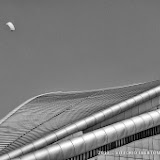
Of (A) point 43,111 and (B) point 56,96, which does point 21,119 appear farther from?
(B) point 56,96

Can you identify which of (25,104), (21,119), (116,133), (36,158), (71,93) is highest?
(71,93)

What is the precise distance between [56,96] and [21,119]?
445cm

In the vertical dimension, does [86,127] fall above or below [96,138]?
above

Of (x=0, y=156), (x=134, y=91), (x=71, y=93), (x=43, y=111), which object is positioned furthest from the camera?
(x=71, y=93)

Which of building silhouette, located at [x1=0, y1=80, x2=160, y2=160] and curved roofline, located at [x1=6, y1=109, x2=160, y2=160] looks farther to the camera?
building silhouette, located at [x1=0, y1=80, x2=160, y2=160]

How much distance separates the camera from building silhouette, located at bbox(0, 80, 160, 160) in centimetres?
1160

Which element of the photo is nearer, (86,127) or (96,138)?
(96,138)

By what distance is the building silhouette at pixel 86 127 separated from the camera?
38.1ft

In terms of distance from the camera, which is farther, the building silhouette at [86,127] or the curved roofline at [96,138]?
the building silhouette at [86,127]

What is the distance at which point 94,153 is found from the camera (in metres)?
11.8

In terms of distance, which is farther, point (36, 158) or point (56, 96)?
point (56, 96)

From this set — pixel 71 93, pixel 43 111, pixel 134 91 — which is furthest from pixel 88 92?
pixel 43 111

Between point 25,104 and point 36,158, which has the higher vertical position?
point 25,104

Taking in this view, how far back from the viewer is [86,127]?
52.1 feet
